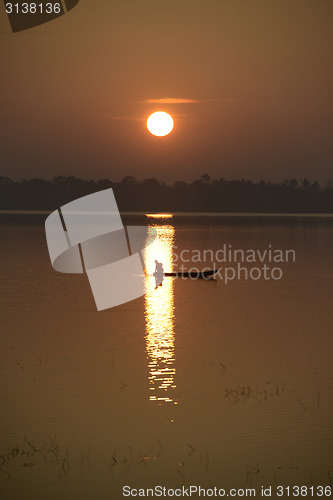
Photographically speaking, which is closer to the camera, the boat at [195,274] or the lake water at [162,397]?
the lake water at [162,397]

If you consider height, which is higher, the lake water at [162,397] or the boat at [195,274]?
the boat at [195,274]

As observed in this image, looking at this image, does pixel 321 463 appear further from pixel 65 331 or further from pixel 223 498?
pixel 65 331

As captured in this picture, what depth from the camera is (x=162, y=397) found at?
45.5 ft

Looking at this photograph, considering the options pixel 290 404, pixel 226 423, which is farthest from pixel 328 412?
pixel 226 423

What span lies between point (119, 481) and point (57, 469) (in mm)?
936

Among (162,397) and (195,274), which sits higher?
(195,274)

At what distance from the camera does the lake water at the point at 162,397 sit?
10508 millimetres

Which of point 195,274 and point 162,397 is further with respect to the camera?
point 195,274

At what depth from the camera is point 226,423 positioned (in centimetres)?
1245

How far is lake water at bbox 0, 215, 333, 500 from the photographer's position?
34.5 feet

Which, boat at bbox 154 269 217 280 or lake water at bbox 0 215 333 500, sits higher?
boat at bbox 154 269 217 280

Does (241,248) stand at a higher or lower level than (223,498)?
higher

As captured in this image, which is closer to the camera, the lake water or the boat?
the lake water

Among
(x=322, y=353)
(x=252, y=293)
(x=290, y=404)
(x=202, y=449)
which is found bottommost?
(x=202, y=449)
